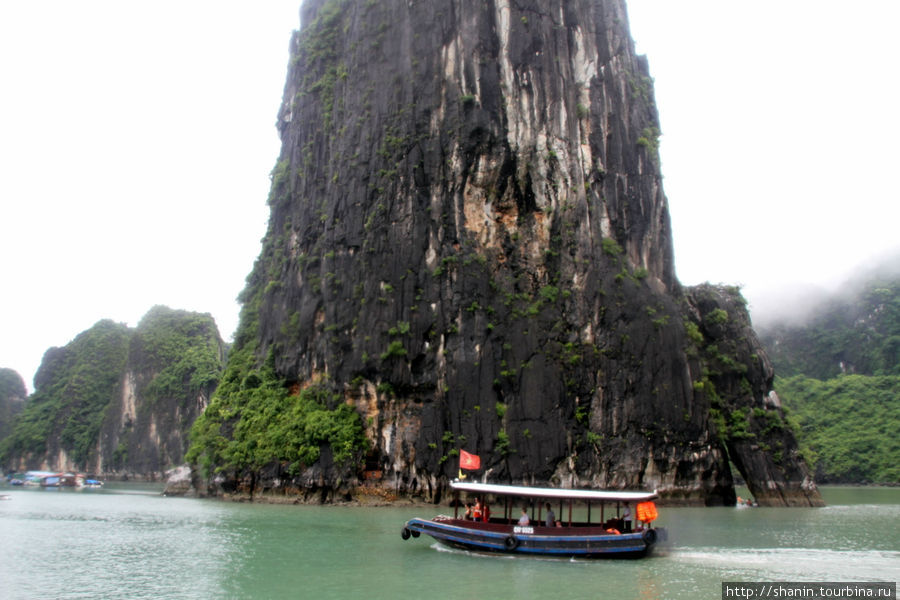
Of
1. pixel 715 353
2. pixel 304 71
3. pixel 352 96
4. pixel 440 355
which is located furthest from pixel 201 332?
pixel 715 353

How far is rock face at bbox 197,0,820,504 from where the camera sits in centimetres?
3528

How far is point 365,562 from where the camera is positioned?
54.2ft

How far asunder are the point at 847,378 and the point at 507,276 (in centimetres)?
5110

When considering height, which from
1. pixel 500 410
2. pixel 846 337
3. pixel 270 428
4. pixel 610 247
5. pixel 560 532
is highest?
pixel 846 337

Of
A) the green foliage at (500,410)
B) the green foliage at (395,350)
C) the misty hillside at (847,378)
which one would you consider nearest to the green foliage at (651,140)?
the misty hillside at (847,378)

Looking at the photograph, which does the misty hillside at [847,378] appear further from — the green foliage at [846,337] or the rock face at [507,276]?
the rock face at [507,276]

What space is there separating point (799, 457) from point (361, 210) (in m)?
27.2

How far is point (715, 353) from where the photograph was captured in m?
40.5

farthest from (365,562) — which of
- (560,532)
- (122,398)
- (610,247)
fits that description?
(122,398)

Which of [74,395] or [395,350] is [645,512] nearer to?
[395,350]

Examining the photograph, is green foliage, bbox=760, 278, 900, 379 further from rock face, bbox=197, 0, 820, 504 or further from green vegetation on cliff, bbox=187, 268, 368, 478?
green vegetation on cliff, bbox=187, 268, 368, 478

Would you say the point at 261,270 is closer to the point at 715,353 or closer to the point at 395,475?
the point at 395,475

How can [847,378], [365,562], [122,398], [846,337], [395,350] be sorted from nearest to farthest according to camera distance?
[365,562], [395,350], [847,378], [122,398], [846,337]

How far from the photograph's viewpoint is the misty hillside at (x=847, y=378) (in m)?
62.4
